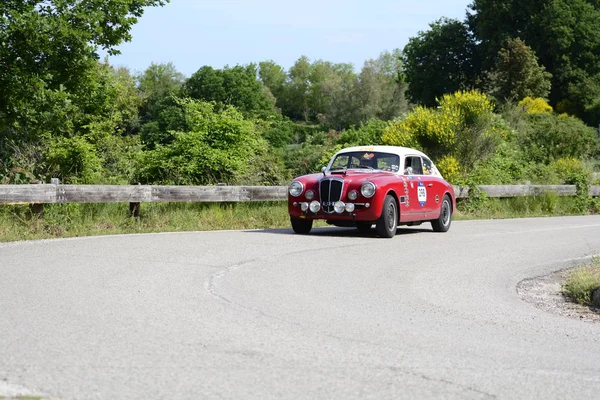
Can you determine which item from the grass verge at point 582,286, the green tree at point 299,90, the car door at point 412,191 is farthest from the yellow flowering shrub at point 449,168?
the green tree at point 299,90

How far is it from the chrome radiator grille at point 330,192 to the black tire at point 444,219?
3043 millimetres

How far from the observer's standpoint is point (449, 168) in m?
26.5

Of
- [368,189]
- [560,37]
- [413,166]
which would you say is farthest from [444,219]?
[560,37]

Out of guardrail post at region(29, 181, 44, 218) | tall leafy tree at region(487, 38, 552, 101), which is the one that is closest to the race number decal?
guardrail post at region(29, 181, 44, 218)

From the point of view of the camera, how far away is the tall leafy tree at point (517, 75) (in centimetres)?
7206

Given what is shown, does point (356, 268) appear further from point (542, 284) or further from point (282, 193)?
point (282, 193)

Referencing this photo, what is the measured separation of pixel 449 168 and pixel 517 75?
48824 mm

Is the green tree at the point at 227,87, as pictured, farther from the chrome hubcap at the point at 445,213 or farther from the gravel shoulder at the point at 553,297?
the gravel shoulder at the point at 553,297

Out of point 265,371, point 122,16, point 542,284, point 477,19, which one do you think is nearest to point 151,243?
point 542,284

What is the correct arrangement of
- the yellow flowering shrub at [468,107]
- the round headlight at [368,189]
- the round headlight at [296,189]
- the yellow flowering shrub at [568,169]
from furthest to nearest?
1. the yellow flowering shrub at [568,169]
2. the yellow flowering shrub at [468,107]
3. the round headlight at [296,189]
4. the round headlight at [368,189]

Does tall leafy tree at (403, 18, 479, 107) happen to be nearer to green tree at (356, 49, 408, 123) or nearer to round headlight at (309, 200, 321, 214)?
green tree at (356, 49, 408, 123)

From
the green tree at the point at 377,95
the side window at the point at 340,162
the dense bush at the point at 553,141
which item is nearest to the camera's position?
the side window at the point at 340,162

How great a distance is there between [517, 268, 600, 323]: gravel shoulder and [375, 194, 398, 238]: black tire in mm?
4122

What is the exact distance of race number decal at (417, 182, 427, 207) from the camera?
17.2m
